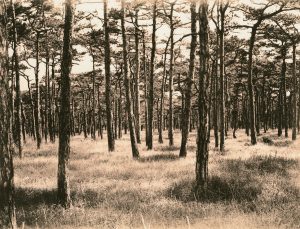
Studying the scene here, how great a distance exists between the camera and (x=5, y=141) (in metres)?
5.37

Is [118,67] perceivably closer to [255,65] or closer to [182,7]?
[255,65]

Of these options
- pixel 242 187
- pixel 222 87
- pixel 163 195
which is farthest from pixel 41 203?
pixel 222 87

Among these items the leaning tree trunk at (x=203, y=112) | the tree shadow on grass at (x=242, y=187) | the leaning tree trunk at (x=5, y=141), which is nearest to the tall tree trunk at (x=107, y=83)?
the tree shadow on grass at (x=242, y=187)

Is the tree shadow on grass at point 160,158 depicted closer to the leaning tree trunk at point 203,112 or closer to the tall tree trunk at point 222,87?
the tall tree trunk at point 222,87

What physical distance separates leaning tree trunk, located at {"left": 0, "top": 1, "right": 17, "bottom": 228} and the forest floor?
2.99 ft

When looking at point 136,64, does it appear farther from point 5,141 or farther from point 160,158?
point 5,141

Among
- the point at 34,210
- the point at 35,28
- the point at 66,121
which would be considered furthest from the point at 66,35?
the point at 35,28

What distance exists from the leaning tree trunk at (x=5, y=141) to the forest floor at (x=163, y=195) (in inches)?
35.8

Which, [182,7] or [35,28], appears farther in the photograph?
[35,28]

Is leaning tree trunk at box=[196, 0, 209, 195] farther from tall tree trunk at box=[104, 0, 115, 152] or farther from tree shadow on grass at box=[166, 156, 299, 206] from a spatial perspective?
tall tree trunk at box=[104, 0, 115, 152]

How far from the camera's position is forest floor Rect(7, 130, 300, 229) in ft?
23.0

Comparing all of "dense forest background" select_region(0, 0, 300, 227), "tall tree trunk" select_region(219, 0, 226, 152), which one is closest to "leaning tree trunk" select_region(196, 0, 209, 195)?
"dense forest background" select_region(0, 0, 300, 227)

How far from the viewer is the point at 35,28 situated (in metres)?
24.9

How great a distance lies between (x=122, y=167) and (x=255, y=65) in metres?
25.4
